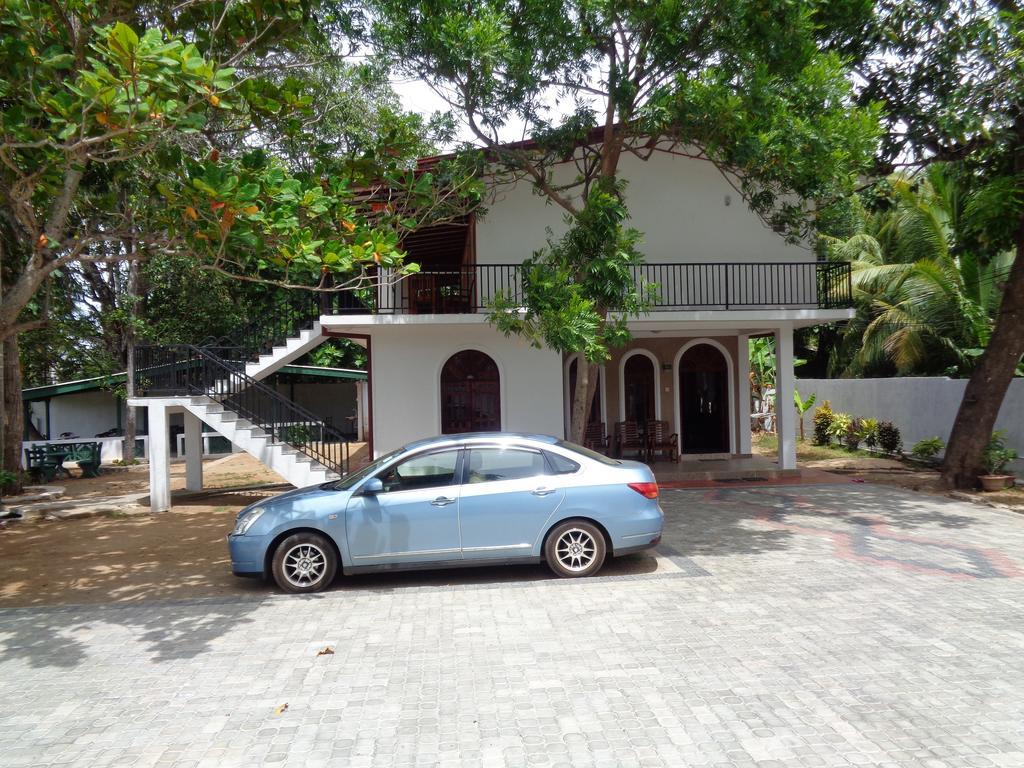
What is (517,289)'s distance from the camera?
13898 millimetres

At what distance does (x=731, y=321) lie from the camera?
13.7 meters

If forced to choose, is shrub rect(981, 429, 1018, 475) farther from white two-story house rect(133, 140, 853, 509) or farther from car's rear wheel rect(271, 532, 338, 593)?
car's rear wheel rect(271, 532, 338, 593)

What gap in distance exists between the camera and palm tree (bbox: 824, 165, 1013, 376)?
58.9 feet

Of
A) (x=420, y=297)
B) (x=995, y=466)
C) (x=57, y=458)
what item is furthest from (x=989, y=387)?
(x=57, y=458)

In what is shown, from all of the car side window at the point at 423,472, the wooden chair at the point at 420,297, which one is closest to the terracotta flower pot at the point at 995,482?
the car side window at the point at 423,472

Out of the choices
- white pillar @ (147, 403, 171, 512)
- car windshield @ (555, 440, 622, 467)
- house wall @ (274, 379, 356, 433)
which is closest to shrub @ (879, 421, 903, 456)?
car windshield @ (555, 440, 622, 467)

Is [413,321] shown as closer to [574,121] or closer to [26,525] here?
[574,121]

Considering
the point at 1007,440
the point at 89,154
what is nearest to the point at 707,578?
the point at 89,154

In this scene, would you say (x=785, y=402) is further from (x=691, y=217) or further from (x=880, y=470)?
(x=691, y=217)

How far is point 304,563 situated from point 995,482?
11.0 metres

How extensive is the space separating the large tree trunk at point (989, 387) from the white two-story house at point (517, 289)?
8.28 feet

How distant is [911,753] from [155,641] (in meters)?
5.21

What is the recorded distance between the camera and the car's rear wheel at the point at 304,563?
6.62 meters

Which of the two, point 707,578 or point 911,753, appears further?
point 707,578
